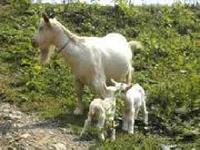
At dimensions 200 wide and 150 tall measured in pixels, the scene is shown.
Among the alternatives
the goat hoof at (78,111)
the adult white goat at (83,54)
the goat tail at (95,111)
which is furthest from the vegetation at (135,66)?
the adult white goat at (83,54)

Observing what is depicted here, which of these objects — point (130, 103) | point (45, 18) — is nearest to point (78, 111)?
point (130, 103)

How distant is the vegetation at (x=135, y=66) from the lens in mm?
12672

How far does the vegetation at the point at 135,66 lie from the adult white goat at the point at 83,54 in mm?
847

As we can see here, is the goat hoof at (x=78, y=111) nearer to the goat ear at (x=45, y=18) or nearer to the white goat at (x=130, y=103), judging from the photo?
the white goat at (x=130, y=103)

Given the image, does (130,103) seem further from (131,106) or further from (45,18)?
(45,18)

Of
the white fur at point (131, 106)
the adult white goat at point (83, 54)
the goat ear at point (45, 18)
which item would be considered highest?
the goat ear at point (45, 18)

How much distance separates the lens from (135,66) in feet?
58.0

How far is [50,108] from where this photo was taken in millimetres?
13734

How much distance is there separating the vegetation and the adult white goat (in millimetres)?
847

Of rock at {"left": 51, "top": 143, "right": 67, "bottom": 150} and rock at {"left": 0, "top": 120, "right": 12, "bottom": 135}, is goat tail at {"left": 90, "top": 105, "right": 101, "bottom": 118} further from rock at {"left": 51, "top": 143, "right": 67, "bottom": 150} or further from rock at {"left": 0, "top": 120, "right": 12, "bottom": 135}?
rock at {"left": 0, "top": 120, "right": 12, "bottom": 135}

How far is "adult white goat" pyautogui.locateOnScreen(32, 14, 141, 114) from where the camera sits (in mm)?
12906

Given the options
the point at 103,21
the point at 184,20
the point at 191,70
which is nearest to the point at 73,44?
the point at 191,70

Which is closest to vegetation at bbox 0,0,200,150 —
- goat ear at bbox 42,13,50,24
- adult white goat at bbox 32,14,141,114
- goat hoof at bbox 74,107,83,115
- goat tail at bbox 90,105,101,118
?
goat hoof at bbox 74,107,83,115

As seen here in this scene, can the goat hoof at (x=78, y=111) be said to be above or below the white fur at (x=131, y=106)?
below
